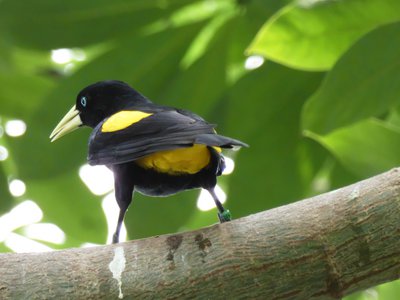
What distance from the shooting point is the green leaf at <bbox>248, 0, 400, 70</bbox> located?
2910 mm

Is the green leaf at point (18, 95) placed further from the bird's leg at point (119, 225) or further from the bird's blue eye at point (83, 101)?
the bird's leg at point (119, 225)

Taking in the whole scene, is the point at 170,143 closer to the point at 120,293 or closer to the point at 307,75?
the point at 120,293

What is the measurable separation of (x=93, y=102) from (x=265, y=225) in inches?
39.5

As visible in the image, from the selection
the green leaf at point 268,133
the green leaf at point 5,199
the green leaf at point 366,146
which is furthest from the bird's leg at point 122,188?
the green leaf at point 5,199

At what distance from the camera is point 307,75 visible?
3.26 meters


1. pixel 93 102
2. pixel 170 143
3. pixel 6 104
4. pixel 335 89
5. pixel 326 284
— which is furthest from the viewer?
pixel 6 104

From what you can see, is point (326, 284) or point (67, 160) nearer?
point (326, 284)

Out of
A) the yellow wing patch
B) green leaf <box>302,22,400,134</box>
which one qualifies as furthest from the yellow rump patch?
green leaf <box>302,22,400,134</box>

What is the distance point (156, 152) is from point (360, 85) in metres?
0.73

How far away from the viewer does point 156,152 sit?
2537 mm

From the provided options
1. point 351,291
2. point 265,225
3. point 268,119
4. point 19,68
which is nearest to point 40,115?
point 19,68

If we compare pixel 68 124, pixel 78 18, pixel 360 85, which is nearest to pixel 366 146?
pixel 360 85

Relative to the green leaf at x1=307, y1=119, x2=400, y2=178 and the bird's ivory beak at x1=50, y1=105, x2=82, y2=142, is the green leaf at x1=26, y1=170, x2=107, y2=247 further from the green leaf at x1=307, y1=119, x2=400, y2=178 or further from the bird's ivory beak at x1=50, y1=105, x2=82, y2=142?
the green leaf at x1=307, y1=119, x2=400, y2=178

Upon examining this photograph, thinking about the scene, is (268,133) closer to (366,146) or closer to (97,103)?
(366,146)
